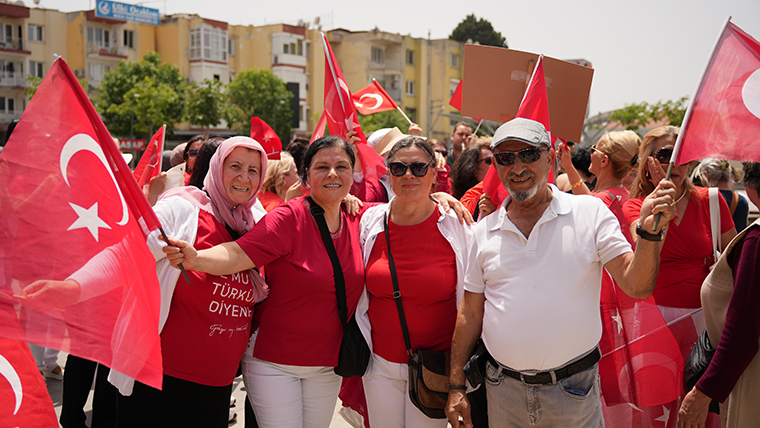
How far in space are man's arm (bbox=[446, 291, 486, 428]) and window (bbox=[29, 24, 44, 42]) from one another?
172 feet

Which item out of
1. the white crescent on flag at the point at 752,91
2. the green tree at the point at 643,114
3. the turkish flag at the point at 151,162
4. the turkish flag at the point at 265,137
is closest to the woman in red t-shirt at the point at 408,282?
the white crescent on flag at the point at 752,91

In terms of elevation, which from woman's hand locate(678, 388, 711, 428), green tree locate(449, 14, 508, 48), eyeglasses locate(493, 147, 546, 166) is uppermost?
green tree locate(449, 14, 508, 48)

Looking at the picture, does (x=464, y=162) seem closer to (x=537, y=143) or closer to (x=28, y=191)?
(x=537, y=143)

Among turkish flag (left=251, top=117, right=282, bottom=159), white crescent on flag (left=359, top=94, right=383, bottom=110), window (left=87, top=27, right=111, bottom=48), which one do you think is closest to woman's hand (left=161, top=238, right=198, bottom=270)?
turkish flag (left=251, top=117, right=282, bottom=159)

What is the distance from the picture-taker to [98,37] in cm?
4725

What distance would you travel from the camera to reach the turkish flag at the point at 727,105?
2451 mm

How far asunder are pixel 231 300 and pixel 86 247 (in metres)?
0.98

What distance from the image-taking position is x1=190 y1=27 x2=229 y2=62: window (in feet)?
158

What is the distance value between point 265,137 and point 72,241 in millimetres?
4309

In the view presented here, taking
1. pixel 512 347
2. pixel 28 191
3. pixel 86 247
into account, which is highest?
pixel 28 191

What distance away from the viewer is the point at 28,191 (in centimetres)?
194

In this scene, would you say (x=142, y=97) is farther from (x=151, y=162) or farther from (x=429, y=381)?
(x=429, y=381)

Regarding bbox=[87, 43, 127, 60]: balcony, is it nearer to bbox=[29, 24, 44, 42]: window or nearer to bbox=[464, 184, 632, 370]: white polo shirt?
bbox=[29, 24, 44, 42]: window

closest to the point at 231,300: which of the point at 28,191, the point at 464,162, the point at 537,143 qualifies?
the point at 28,191
